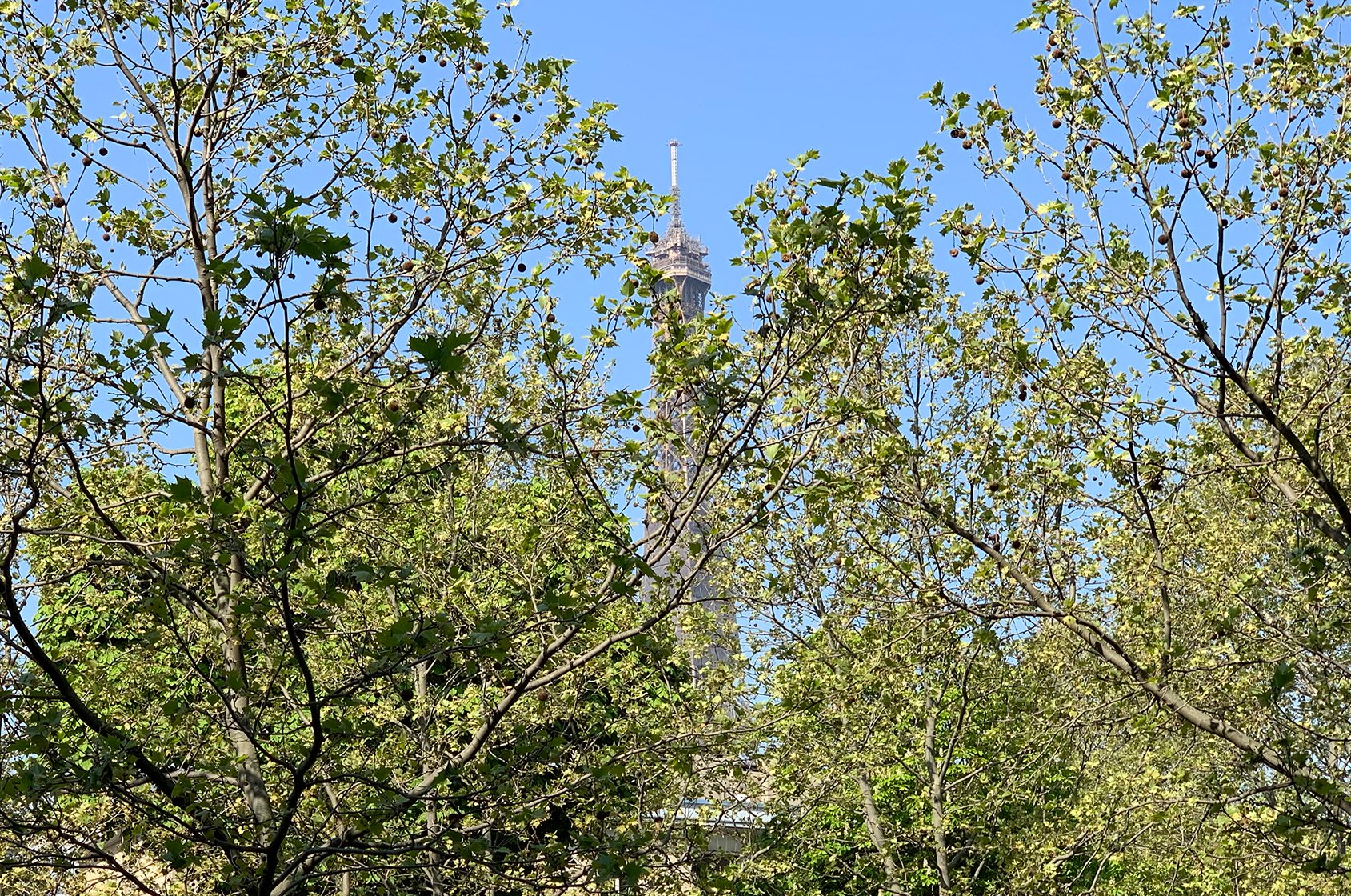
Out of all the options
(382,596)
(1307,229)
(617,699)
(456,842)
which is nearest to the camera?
(456,842)

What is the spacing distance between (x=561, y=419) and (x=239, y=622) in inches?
98.4

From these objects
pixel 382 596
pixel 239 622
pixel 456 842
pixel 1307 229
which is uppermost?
pixel 382 596

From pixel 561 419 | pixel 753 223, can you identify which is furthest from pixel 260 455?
pixel 753 223

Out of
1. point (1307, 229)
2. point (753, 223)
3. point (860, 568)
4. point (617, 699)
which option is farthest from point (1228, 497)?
point (753, 223)

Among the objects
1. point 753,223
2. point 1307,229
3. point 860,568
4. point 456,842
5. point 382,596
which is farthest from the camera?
point 382,596

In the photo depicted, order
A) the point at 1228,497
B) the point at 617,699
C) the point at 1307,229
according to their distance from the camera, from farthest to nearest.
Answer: the point at 617,699, the point at 1228,497, the point at 1307,229

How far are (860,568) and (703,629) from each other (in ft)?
18.9

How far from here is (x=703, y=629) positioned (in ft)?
59.0

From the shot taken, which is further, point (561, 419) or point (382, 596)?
point (382, 596)

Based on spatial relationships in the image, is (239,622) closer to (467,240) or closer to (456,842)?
(456,842)

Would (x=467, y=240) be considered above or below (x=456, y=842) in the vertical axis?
above

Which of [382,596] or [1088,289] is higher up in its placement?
[382,596]

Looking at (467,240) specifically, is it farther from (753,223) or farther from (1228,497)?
(1228,497)

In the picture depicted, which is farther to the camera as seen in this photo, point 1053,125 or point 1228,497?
point 1228,497
